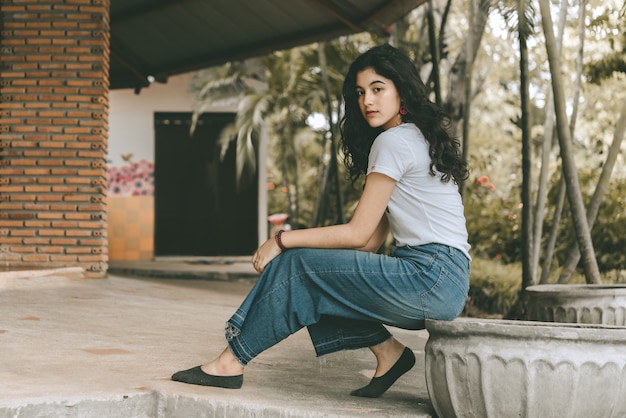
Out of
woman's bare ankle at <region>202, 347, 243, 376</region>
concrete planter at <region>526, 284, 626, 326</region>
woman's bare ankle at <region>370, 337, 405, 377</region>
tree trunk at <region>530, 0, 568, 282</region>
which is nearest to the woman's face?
woman's bare ankle at <region>370, 337, 405, 377</region>

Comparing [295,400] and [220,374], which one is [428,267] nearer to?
[295,400]

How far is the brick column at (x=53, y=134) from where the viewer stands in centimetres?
766

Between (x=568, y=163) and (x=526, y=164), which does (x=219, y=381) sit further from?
(x=526, y=164)

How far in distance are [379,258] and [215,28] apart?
8514 mm

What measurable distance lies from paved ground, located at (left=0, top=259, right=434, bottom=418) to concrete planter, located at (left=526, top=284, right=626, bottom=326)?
28.5 inches

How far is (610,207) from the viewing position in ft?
34.6

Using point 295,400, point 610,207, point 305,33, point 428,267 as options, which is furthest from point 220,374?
point 610,207

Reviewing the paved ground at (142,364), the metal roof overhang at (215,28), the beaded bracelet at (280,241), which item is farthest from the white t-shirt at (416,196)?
the metal roof overhang at (215,28)

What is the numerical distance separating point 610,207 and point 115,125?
815cm

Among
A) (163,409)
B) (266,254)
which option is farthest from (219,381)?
(266,254)

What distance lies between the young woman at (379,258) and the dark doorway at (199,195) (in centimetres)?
1092

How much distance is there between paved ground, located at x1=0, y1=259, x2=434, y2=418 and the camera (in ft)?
9.55

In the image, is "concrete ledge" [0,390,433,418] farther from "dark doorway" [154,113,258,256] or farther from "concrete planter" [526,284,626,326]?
"dark doorway" [154,113,258,256]

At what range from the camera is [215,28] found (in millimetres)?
10953
